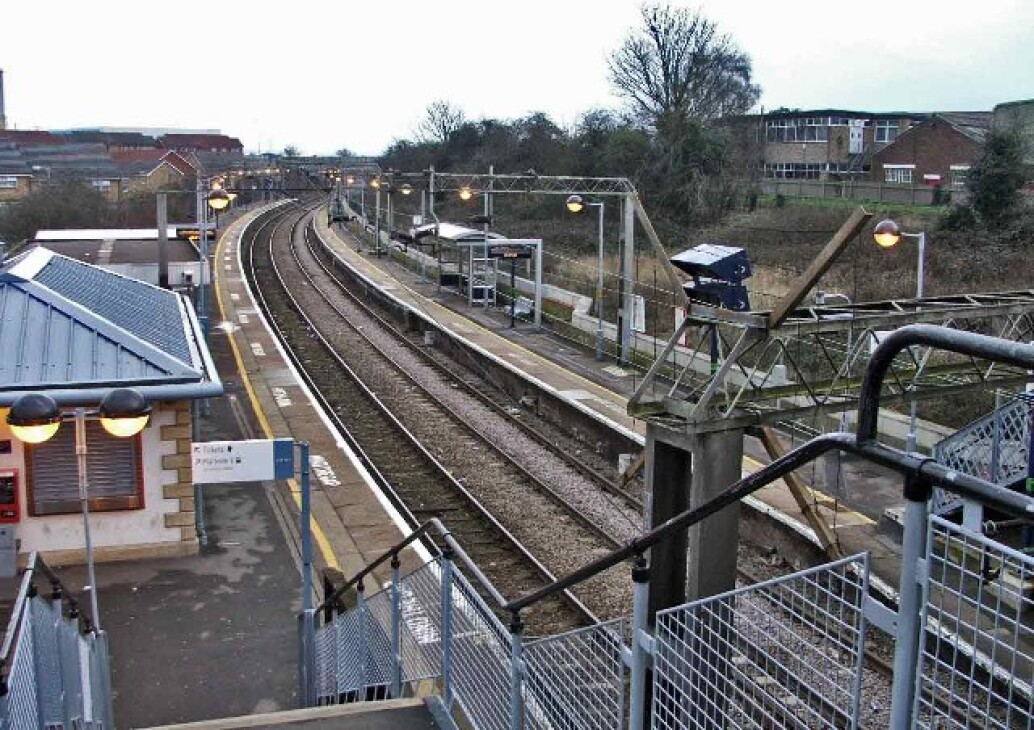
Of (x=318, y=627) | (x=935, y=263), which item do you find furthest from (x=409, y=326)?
(x=318, y=627)

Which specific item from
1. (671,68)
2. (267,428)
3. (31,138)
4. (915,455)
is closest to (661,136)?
(671,68)

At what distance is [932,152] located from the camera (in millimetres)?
50375

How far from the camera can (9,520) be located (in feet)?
39.8

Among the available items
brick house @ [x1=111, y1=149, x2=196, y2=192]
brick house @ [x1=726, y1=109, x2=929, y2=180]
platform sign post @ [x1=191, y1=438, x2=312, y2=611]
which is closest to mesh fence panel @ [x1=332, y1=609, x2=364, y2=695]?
platform sign post @ [x1=191, y1=438, x2=312, y2=611]

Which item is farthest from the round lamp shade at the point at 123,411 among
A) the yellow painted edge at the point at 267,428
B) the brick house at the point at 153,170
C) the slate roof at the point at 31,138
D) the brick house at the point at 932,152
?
the slate roof at the point at 31,138

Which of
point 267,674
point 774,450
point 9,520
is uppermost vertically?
point 774,450

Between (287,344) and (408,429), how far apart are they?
10.8 meters

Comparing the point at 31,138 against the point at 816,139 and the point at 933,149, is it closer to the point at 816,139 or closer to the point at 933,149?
the point at 816,139

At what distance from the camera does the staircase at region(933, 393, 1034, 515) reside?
1294 centimetres

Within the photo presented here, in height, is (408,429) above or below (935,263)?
below

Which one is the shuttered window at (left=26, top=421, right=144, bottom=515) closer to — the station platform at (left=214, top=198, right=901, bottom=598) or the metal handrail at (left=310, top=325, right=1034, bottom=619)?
the station platform at (left=214, top=198, right=901, bottom=598)

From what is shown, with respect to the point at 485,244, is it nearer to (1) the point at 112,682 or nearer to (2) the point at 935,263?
(2) the point at 935,263

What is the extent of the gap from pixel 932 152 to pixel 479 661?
4945 cm

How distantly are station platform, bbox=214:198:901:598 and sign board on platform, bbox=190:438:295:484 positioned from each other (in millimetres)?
3476
